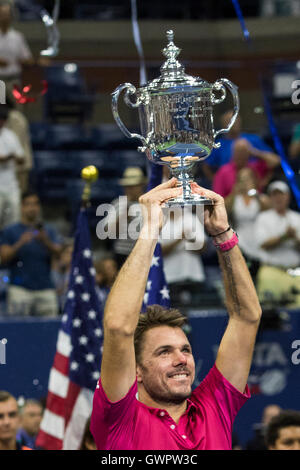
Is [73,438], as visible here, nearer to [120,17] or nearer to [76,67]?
[76,67]

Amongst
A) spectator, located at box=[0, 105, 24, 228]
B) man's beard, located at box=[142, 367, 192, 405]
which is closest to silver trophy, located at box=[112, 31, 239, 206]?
man's beard, located at box=[142, 367, 192, 405]

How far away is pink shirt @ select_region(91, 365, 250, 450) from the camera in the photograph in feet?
8.80

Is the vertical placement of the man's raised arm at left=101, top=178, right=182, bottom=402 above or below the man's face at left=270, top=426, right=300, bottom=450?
above

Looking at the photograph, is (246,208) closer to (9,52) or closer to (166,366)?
(9,52)

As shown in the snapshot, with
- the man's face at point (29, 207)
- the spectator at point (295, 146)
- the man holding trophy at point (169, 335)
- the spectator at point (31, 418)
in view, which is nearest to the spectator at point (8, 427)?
the spectator at point (31, 418)

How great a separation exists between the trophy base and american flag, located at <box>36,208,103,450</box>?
1.87 m

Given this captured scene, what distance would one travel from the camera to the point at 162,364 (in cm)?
283

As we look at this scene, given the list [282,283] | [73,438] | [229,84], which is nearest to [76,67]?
[282,283]

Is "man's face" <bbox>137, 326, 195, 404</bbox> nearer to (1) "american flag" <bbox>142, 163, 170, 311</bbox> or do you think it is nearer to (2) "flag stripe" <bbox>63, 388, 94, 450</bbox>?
(1) "american flag" <bbox>142, 163, 170, 311</bbox>

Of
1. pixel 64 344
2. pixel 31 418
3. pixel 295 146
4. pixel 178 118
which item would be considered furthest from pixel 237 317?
pixel 295 146

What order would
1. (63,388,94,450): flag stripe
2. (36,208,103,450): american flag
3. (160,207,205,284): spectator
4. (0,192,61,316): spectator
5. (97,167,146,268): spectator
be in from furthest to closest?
1. (0,192,61,316): spectator
2. (160,207,205,284): spectator
3. (97,167,146,268): spectator
4. (36,208,103,450): american flag
5. (63,388,94,450): flag stripe

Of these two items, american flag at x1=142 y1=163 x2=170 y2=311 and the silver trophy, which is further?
american flag at x1=142 y1=163 x2=170 y2=311

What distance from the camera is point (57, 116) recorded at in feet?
28.8

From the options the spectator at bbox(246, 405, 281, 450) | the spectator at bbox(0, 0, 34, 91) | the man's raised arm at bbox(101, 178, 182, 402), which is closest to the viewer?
the man's raised arm at bbox(101, 178, 182, 402)
